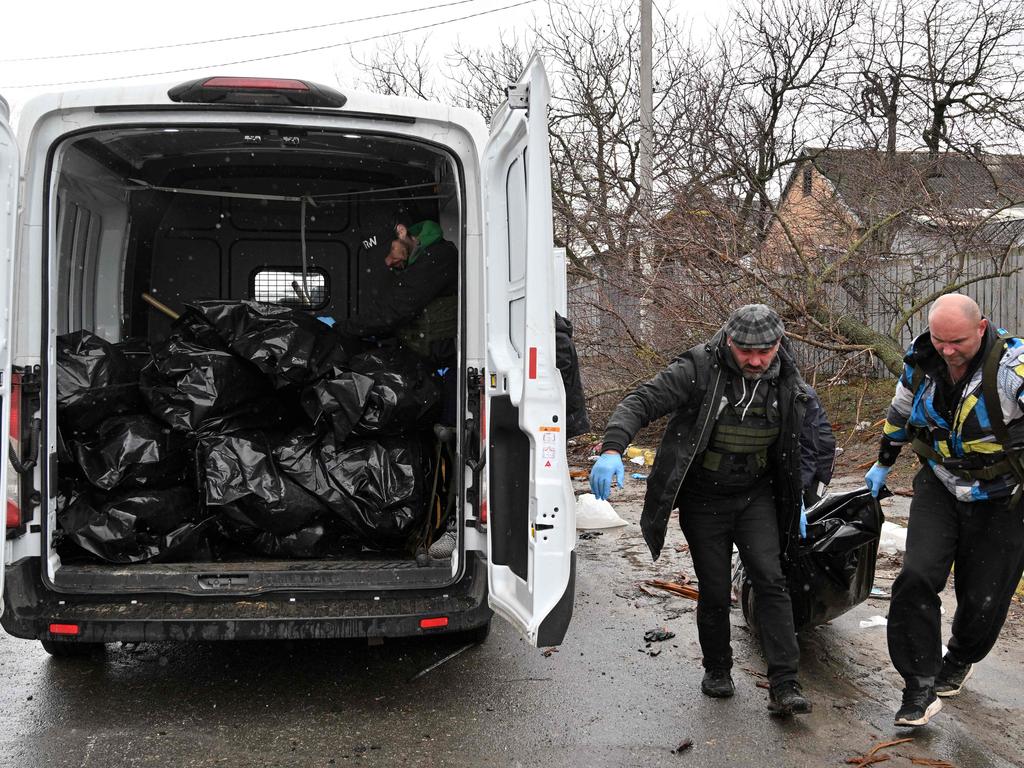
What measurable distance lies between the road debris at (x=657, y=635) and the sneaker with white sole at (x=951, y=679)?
130 centimetres

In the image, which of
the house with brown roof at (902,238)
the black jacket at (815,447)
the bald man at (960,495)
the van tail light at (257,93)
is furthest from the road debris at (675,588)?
the house with brown roof at (902,238)

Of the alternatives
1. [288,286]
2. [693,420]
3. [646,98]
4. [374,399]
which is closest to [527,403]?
[693,420]

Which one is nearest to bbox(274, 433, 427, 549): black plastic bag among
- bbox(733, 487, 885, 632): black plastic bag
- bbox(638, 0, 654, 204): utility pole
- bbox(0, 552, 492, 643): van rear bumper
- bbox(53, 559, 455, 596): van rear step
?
bbox(53, 559, 455, 596): van rear step

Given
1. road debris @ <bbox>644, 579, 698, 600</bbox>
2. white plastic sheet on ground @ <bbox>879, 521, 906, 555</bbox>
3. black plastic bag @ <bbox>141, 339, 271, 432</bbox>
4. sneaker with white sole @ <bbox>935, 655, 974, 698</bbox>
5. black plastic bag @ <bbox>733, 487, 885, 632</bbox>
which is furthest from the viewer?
white plastic sheet on ground @ <bbox>879, 521, 906, 555</bbox>

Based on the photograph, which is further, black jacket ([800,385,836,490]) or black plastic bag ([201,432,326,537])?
black plastic bag ([201,432,326,537])

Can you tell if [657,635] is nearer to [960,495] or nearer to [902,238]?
[960,495]

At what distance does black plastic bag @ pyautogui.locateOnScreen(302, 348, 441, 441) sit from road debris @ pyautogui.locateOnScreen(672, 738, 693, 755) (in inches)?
74.4

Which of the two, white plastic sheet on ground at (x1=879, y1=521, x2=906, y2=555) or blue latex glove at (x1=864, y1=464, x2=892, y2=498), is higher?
blue latex glove at (x1=864, y1=464, x2=892, y2=498)

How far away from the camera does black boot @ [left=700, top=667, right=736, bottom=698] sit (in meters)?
3.99

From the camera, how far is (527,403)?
132 inches

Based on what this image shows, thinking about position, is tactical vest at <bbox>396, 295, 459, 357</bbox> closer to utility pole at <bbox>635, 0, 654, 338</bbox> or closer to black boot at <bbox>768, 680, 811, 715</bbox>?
black boot at <bbox>768, 680, 811, 715</bbox>

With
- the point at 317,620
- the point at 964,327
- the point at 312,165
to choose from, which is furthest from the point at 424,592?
the point at 312,165

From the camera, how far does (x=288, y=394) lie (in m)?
4.95

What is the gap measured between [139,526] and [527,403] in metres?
1.95
